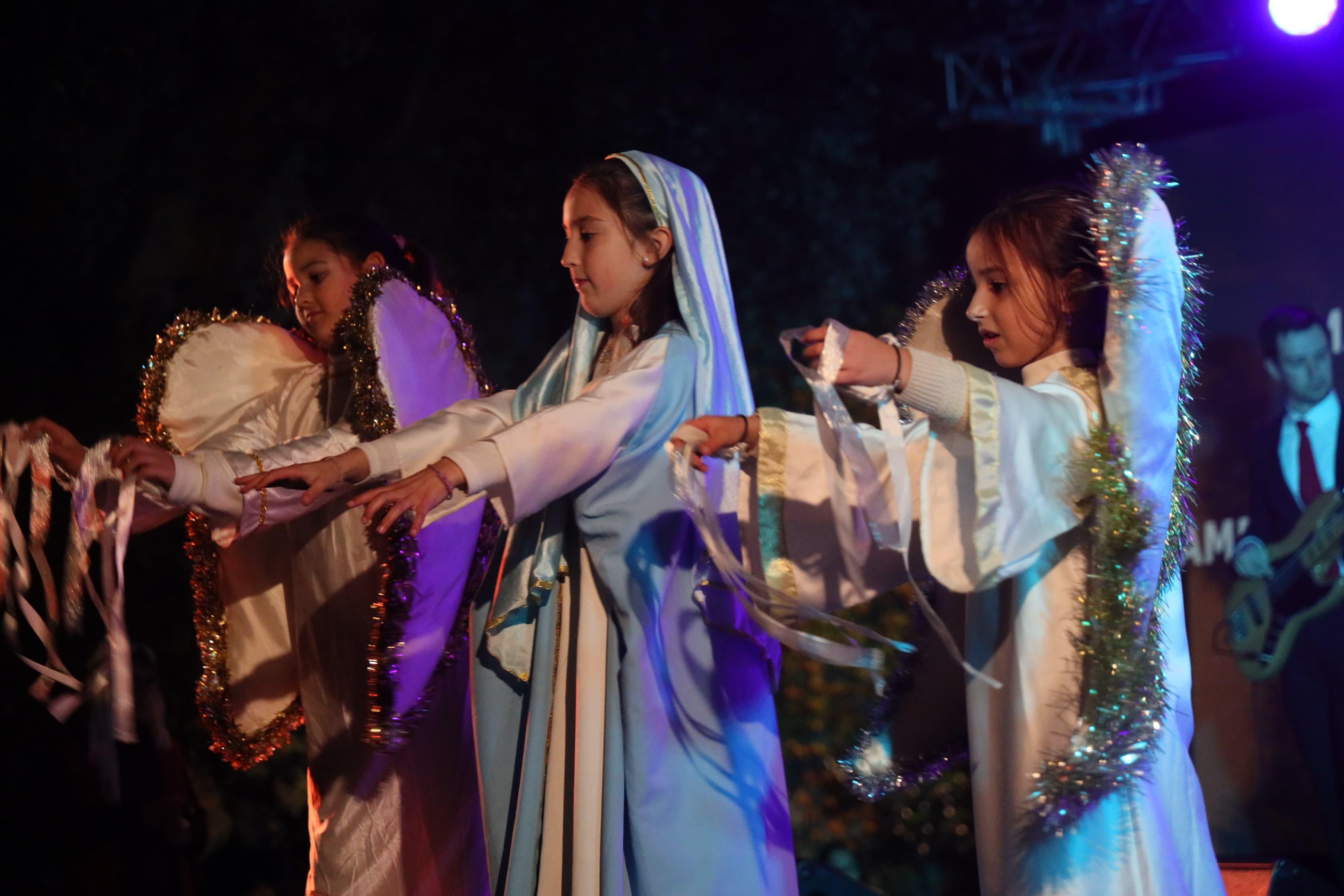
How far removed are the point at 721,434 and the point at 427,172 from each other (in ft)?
10.7

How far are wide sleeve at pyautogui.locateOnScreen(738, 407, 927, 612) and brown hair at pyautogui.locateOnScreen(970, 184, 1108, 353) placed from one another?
29 centimetres

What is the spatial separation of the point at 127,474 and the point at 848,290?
2.85 meters

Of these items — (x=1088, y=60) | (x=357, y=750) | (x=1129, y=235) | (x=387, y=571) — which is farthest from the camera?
(x=1088, y=60)

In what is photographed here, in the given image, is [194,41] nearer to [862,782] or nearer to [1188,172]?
[1188,172]

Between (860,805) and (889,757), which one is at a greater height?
(889,757)

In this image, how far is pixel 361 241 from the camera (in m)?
2.82

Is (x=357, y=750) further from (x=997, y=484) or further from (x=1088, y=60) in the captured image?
(x=1088, y=60)

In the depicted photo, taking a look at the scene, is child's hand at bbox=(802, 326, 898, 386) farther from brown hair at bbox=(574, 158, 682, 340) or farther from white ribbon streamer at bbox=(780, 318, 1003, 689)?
brown hair at bbox=(574, 158, 682, 340)

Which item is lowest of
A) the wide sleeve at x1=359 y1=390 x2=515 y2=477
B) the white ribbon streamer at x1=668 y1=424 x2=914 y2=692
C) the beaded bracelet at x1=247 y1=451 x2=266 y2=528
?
the white ribbon streamer at x1=668 y1=424 x2=914 y2=692

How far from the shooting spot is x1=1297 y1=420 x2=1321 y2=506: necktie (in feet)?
12.3

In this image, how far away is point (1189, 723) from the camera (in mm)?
1853

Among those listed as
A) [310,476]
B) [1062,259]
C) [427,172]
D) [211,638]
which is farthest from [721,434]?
[427,172]

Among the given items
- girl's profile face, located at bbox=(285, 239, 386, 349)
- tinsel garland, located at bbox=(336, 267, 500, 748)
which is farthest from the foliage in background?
girl's profile face, located at bbox=(285, 239, 386, 349)

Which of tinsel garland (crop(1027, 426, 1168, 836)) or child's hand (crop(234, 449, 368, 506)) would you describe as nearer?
tinsel garland (crop(1027, 426, 1168, 836))
